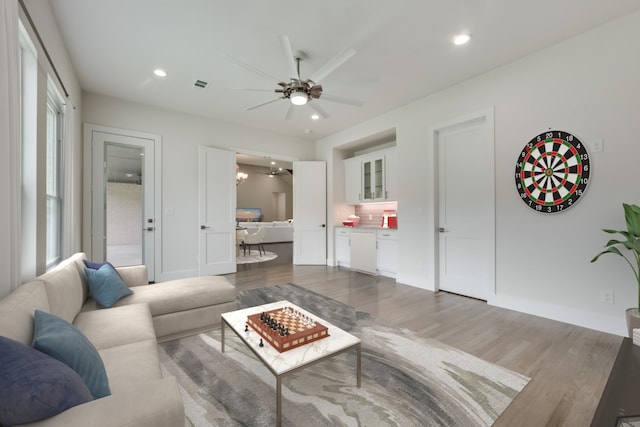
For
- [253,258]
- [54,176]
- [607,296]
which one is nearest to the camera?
[607,296]

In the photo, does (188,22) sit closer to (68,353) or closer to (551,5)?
(68,353)

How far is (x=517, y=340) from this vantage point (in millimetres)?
2467

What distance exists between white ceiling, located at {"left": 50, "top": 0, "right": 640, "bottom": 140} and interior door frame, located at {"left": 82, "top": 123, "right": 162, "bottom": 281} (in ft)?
1.99

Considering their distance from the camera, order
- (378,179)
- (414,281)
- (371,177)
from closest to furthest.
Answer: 1. (414,281)
2. (378,179)
3. (371,177)

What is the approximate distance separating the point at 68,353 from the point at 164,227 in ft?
12.8

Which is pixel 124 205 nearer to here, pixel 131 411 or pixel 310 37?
pixel 310 37

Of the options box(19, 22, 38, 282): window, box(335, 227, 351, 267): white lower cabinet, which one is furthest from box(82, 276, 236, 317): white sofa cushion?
box(335, 227, 351, 267): white lower cabinet

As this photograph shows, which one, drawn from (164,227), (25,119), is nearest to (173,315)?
(25,119)

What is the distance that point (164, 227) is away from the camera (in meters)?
4.57

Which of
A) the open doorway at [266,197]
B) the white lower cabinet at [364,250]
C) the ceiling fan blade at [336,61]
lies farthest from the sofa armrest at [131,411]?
the open doorway at [266,197]

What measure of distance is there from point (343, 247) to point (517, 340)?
366 centimetres

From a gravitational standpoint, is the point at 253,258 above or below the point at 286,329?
below

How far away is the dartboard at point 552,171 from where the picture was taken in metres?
2.76

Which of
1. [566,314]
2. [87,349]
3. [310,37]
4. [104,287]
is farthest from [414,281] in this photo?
[87,349]
